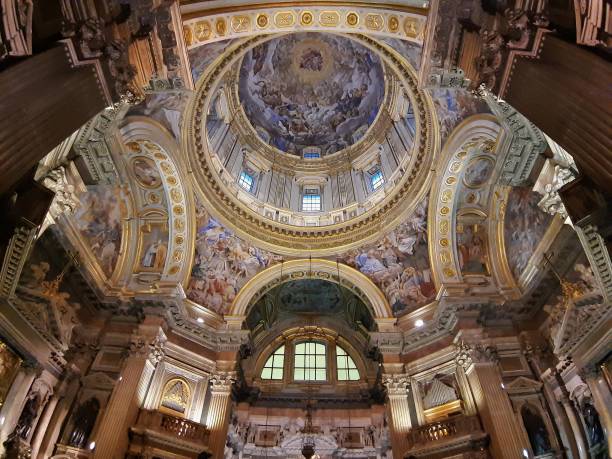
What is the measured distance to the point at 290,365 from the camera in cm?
2067

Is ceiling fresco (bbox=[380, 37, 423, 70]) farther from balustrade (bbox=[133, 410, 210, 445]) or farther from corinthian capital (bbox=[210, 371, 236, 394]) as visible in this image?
balustrade (bbox=[133, 410, 210, 445])

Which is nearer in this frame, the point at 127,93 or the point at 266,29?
the point at 127,93

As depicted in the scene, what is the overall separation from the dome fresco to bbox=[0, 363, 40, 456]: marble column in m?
16.5

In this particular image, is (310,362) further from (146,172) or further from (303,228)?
(146,172)

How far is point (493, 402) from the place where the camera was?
505 inches

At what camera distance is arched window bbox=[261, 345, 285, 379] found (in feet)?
66.9

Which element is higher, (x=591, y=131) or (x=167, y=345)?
(x=167, y=345)

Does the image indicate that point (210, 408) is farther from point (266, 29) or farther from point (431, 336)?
point (266, 29)

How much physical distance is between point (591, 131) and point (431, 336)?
1121 cm

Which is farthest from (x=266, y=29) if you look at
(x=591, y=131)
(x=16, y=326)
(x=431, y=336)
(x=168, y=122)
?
(x=431, y=336)

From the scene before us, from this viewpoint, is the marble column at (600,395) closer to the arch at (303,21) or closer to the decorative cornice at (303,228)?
the decorative cornice at (303,228)

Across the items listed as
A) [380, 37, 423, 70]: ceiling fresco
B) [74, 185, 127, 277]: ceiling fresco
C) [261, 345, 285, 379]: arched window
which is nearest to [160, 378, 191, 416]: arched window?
[74, 185, 127, 277]: ceiling fresco

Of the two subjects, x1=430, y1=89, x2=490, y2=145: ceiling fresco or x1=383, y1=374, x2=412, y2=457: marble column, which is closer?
x1=383, y1=374, x2=412, y2=457: marble column

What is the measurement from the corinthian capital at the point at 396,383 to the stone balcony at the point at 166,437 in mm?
6690
